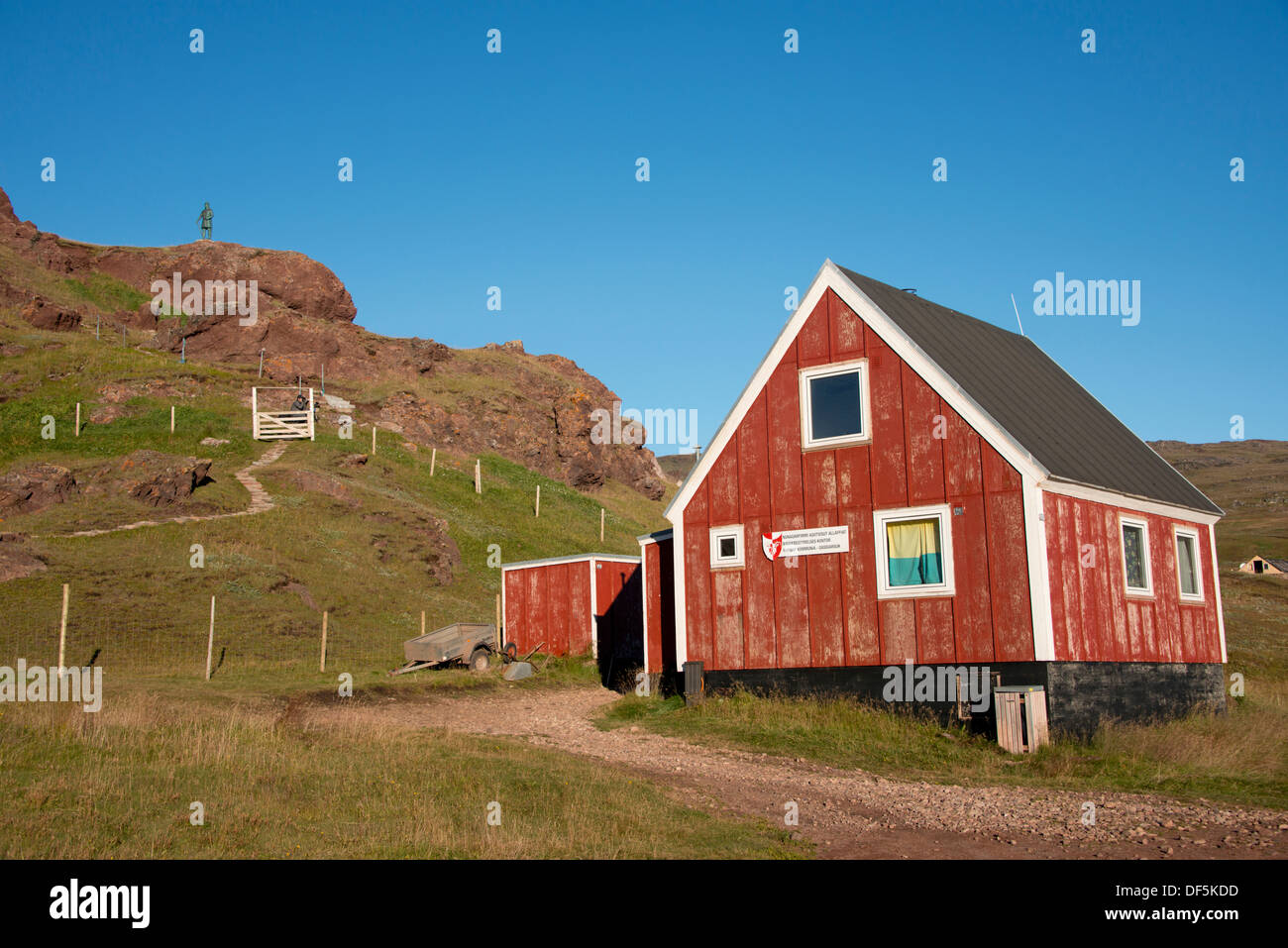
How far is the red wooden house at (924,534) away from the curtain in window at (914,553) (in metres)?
0.03

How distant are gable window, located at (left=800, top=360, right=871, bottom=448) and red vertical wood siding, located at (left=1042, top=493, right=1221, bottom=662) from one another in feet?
12.8

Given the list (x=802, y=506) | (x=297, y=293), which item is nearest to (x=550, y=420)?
(x=297, y=293)

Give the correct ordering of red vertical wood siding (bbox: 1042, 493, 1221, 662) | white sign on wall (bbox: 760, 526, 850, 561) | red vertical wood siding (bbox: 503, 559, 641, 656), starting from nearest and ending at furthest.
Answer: red vertical wood siding (bbox: 1042, 493, 1221, 662), white sign on wall (bbox: 760, 526, 850, 561), red vertical wood siding (bbox: 503, 559, 641, 656)

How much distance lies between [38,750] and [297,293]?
221ft

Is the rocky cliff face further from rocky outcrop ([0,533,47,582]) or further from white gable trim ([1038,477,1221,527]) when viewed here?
white gable trim ([1038,477,1221,527])

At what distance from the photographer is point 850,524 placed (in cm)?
1914

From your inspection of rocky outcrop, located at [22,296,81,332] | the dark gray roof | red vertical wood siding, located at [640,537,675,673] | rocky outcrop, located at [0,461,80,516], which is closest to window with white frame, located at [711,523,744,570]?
red vertical wood siding, located at [640,537,675,673]

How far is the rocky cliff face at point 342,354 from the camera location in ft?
220

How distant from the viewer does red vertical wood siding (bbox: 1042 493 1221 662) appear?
1716cm

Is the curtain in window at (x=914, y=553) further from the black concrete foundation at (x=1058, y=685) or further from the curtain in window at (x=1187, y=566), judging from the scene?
the curtain in window at (x=1187, y=566)

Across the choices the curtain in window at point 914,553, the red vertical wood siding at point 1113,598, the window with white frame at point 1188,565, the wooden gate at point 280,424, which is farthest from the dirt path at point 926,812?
the wooden gate at point 280,424

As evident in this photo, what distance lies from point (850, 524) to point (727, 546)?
295cm
